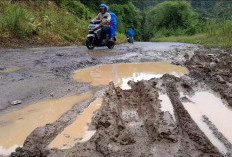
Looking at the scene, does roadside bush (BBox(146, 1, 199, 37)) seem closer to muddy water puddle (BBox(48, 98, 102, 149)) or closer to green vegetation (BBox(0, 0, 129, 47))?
green vegetation (BBox(0, 0, 129, 47))

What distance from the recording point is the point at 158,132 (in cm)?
248

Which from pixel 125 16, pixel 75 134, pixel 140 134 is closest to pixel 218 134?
pixel 140 134

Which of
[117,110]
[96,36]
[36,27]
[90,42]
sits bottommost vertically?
[117,110]

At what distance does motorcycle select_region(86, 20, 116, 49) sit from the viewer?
28.9 feet

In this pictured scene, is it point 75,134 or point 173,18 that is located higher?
point 173,18

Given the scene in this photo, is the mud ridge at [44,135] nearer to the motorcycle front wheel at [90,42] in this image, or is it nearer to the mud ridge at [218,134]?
the mud ridge at [218,134]

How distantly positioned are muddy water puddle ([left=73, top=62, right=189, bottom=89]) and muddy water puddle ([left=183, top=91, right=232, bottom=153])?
119cm

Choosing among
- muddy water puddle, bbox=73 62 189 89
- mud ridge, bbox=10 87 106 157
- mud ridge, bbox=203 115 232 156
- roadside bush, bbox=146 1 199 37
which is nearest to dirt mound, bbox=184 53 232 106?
muddy water puddle, bbox=73 62 189 89

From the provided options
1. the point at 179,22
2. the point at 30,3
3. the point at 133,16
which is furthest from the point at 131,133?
the point at 179,22

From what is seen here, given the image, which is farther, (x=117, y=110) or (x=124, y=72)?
(x=124, y=72)

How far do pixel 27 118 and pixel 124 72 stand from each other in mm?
2785

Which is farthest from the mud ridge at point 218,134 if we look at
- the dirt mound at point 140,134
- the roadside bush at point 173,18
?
the roadside bush at point 173,18

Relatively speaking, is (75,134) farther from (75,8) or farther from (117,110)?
(75,8)

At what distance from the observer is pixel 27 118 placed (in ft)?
10.3
